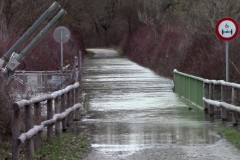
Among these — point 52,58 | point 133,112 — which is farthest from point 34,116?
point 52,58

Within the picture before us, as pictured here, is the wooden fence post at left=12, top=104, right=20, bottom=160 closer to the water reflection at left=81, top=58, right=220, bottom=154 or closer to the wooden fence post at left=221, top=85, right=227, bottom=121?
the water reflection at left=81, top=58, right=220, bottom=154

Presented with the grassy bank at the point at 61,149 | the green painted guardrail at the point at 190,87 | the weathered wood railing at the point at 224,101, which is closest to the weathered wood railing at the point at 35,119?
the grassy bank at the point at 61,149

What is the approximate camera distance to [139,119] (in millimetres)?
16562

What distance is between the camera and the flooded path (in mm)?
10943

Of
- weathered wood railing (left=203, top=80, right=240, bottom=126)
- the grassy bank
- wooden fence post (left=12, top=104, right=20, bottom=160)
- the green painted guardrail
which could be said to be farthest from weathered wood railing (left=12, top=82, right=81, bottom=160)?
the green painted guardrail

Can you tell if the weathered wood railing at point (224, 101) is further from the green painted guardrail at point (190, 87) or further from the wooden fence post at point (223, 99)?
the green painted guardrail at point (190, 87)

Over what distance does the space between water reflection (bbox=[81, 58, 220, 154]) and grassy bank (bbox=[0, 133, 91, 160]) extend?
0.33 metres

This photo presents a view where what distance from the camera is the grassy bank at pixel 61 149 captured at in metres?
10.3

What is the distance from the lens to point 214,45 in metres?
24.6

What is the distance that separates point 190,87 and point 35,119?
34.3 ft

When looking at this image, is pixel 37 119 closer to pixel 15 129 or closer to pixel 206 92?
pixel 15 129

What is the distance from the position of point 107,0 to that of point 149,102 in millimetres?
56478

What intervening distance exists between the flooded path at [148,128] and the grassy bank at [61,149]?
0.70ft

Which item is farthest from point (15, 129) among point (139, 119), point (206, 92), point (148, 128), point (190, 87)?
point (190, 87)
